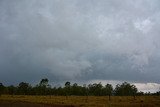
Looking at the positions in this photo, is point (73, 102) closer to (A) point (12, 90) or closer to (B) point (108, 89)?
(A) point (12, 90)

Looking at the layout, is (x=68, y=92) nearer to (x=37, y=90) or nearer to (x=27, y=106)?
(x=37, y=90)

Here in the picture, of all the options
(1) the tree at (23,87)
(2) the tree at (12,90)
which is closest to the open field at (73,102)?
(2) the tree at (12,90)

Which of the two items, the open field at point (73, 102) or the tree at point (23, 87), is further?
the tree at point (23, 87)

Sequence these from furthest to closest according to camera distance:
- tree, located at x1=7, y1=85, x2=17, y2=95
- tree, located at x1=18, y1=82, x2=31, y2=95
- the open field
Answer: tree, located at x1=18, y1=82, x2=31, y2=95, tree, located at x1=7, y1=85, x2=17, y2=95, the open field

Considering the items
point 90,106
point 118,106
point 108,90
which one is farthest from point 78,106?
point 108,90

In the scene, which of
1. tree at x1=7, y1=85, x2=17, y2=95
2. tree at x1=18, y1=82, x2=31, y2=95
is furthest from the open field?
tree at x1=18, y1=82, x2=31, y2=95

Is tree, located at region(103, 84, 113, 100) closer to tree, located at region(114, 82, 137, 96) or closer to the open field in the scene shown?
tree, located at region(114, 82, 137, 96)

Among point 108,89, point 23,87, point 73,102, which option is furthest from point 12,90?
point 73,102

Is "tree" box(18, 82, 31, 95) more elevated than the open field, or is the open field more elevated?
"tree" box(18, 82, 31, 95)

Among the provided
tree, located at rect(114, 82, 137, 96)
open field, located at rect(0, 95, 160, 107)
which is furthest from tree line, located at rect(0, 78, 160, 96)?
open field, located at rect(0, 95, 160, 107)

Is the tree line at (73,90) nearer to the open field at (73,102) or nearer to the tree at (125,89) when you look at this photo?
the tree at (125,89)

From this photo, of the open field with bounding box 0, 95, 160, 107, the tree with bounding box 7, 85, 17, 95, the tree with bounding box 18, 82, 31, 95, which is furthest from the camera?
the tree with bounding box 18, 82, 31, 95

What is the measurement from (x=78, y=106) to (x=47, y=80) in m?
113

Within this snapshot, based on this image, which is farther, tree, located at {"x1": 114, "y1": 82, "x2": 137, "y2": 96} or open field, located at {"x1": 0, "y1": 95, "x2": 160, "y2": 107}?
tree, located at {"x1": 114, "y1": 82, "x2": 137, "y2": 96}
